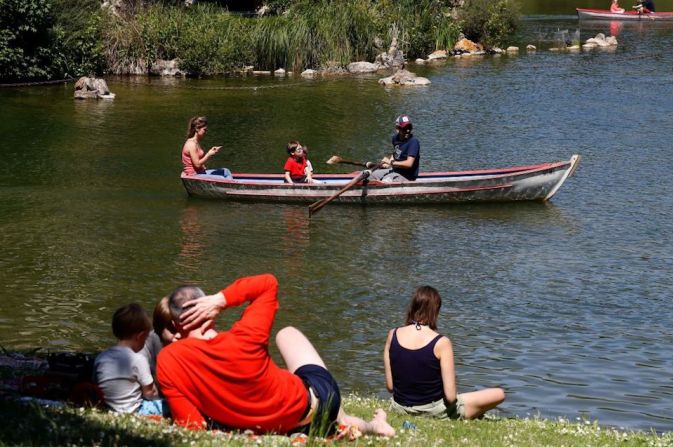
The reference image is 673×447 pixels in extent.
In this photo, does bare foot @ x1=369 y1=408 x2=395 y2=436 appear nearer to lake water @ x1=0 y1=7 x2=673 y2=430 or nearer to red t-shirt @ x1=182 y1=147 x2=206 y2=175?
lake water @ x1=0 y1=7 x2=673 y2=430

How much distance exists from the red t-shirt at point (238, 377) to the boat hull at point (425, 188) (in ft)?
49.8

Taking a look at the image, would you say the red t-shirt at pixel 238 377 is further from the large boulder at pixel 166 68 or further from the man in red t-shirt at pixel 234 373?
the large boulder at pixel 166 68

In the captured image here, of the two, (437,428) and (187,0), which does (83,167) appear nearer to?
(437,428)

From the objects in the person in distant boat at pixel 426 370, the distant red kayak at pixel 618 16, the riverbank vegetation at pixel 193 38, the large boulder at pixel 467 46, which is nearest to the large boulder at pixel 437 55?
the riverbank vegetation at pixel 193 38

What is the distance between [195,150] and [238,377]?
1609cm

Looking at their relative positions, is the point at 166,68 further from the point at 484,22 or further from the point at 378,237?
the point at 378,237

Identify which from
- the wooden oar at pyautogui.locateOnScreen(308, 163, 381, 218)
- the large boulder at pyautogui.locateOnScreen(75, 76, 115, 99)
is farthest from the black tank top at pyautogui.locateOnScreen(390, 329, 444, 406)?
the large boulder at pyautogui.locateOnScreen(75, 76, 115, 99)

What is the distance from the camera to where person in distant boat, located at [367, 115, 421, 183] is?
2270 centimetres

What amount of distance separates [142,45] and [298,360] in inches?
1482

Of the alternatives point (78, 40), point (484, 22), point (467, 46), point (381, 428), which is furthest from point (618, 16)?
point (381, 428)

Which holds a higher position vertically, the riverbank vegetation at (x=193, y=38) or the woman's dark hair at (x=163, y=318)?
the riverbank vegetation at (x=193, y=38)

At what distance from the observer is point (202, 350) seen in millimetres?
7723

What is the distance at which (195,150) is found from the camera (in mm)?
23453

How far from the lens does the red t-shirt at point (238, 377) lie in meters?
7.72
